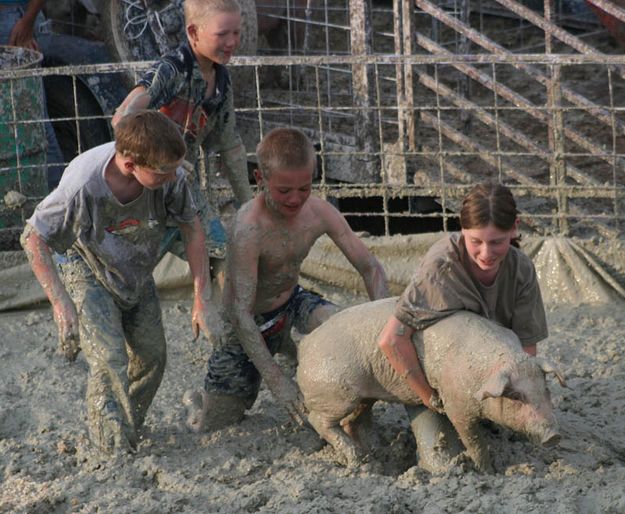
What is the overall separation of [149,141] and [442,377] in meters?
1.39

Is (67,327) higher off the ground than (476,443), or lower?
higher

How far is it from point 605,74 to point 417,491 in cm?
628

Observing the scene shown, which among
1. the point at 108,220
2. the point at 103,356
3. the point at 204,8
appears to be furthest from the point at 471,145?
the point at 103,356

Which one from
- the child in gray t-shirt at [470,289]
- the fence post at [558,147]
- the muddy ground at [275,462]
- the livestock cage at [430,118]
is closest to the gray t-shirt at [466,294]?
the child in gray t-shirt at [470,289]

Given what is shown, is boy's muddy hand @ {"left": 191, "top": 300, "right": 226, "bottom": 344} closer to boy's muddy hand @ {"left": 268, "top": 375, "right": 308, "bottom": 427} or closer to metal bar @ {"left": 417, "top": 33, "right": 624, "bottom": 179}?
boy's muddy hand @ {"left": 268, "top": 375, "right": 308, "bottom": 427}

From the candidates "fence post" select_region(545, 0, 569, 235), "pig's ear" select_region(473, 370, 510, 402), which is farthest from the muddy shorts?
"fence post" select_region(545, 0, 569, 235)

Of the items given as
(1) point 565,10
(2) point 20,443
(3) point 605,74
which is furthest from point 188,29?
(1) point 565,10

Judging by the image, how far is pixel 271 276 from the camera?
5.76 m

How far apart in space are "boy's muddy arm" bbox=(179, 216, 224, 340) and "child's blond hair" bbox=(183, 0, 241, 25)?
39.1 inches

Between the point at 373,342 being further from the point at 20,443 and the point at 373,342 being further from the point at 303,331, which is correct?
the point at 20,443

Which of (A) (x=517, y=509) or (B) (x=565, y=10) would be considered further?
(B) (x=565, y=10)

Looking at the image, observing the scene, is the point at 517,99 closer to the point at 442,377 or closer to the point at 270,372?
the point at 270,372

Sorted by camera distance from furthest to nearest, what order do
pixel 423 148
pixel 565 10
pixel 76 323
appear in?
pixel 565 10 < pixel 423 148 < pixel 76 323

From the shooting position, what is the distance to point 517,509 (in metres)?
4.83
